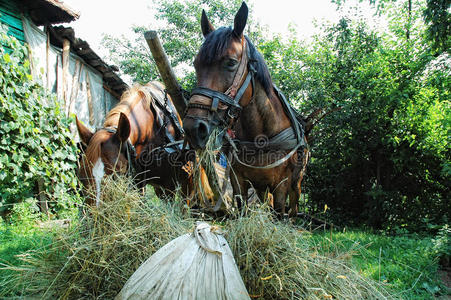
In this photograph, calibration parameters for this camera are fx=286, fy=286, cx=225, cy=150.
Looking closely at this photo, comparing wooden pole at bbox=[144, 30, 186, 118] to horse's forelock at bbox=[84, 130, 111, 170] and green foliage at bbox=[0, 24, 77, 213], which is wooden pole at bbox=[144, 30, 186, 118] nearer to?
horse's forelock at bbox=[84, 130, 111, 170]

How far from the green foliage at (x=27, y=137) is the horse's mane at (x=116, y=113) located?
1304mm

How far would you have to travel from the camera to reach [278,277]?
1.17m

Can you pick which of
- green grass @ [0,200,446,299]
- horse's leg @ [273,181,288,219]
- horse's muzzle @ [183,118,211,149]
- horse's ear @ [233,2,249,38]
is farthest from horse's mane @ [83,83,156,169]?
horse's leg @ [273,181,288,219]

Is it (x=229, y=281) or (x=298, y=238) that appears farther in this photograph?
(x=298, y=238)

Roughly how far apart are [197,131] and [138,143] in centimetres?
143

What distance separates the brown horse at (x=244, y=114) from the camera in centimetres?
218

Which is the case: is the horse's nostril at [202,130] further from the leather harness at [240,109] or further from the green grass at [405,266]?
the green grass at [405,266]

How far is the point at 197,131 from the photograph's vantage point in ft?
6.83

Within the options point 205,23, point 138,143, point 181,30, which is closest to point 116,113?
point 138,143

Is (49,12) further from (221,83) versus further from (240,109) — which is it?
(240,109)

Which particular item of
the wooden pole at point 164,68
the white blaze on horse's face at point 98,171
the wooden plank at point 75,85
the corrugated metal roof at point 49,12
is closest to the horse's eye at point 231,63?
the wooden pole at point 164,68

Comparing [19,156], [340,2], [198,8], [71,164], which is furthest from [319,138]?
[198,8]

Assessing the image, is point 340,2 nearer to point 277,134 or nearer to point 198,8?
point 277,134

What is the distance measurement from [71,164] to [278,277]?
5.02 m
